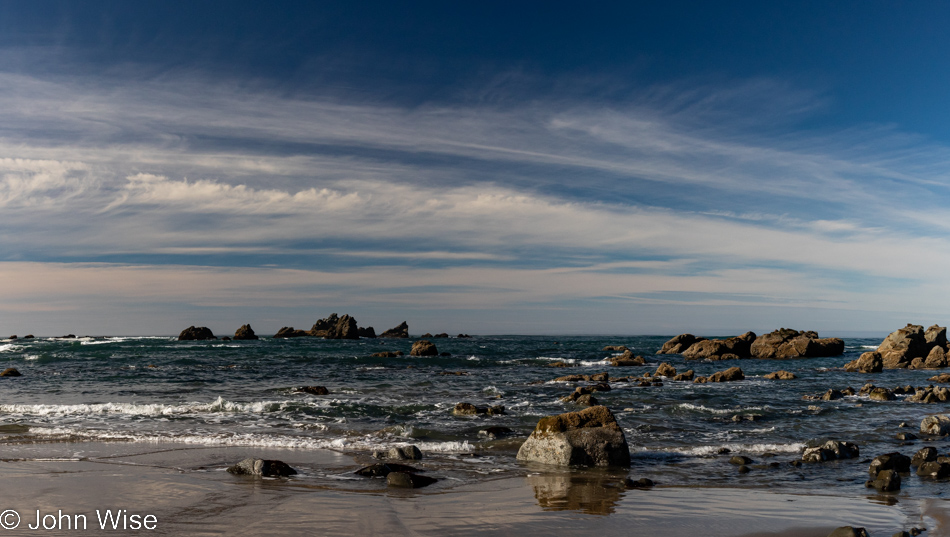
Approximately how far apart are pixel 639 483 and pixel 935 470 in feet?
16.9

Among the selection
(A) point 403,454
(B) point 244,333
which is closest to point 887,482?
(A) point 403,454

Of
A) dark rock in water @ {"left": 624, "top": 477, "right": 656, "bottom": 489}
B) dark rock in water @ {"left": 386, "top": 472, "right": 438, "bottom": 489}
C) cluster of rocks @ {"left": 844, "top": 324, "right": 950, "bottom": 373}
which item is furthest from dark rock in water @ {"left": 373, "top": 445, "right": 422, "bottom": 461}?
cluster of rocks @ {"left": 844, "top": 324, "right": 950, "bottom": 373}

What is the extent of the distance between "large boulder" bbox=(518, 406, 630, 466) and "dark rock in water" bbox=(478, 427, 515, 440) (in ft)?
8.44

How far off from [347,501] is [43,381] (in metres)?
27.8

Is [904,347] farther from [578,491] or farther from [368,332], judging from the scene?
[368,332]

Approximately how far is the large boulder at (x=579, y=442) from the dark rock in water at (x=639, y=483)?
1383 millimetres

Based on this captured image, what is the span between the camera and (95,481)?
357 inches

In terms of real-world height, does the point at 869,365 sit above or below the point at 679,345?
above

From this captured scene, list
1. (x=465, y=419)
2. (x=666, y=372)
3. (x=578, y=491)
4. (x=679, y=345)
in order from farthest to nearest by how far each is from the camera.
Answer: (x=679, y=345) → (x=666, y=372) → (x=465, y=419) → (x=578, y=491)

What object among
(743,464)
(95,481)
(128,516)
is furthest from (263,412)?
(743,464)

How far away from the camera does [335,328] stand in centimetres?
12012

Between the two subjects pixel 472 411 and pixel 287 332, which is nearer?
pixel 472 411

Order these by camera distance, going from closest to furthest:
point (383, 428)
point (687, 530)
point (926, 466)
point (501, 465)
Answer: point (687, 530) < point (926, 466) < point (501, 465) < point (383, 428)

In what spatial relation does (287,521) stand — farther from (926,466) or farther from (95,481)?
(926,466)
